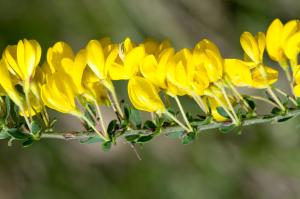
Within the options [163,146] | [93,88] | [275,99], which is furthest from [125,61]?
[163,146]

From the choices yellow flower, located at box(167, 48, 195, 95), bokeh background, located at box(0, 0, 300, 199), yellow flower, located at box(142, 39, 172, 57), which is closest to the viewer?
yellow flower, located at box(167, 48, 195, 95)

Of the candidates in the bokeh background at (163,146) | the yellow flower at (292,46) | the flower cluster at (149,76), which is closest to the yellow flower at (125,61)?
the flower cluster at (149,76)

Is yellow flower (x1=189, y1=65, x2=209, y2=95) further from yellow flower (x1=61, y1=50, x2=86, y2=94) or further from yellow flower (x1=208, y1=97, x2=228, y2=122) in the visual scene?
yellow flower (x1=61, y1=50, x2=86, y2=94)

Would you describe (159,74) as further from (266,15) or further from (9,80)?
(266,15)

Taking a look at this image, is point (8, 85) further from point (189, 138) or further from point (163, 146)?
point (163, 146)

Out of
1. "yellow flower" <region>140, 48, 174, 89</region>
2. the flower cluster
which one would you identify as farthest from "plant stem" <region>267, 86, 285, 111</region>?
"yellow flower" <region>140, 48, 174, 89</region>

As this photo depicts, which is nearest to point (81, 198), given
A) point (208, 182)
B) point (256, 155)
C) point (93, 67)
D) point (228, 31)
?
point (208, 182)

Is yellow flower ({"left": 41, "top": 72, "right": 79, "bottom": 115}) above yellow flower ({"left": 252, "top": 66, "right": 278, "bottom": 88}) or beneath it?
above
